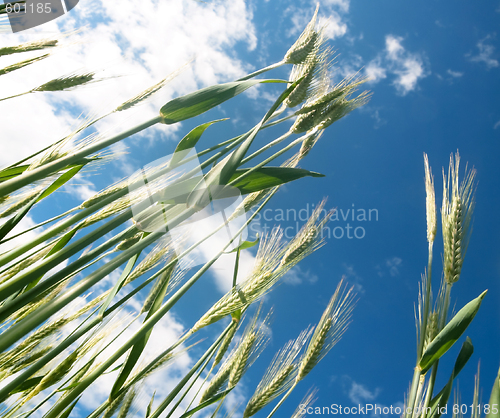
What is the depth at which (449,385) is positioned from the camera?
1106 millimetres

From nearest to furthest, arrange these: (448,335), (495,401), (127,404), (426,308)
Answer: (495,401)
(448,335)
(426,308)
(127,404)

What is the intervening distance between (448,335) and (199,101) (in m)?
1.15

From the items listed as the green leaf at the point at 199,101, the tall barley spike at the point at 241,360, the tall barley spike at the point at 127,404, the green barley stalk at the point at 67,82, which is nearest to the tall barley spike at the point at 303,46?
the green leaf at the point at 199,101

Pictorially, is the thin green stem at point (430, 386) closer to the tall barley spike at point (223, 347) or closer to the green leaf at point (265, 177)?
the tall barley spike at point (223, 347)

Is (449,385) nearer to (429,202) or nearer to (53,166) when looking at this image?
(429,202)

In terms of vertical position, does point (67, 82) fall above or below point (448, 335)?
above

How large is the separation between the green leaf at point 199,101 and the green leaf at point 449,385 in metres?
1.17

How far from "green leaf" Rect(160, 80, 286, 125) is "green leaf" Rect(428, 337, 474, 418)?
117 centimetres

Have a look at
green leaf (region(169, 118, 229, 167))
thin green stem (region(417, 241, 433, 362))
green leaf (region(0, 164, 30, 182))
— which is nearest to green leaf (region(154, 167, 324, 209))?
green leaf (region(169, 118, 229, 167))

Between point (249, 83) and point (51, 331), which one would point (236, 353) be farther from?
point (249, 83)

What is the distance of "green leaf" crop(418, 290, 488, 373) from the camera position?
108cm

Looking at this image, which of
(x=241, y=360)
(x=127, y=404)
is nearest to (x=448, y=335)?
(x=241, y=360)

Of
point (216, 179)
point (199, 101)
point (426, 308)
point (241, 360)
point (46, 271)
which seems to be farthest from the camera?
point (241, 360)

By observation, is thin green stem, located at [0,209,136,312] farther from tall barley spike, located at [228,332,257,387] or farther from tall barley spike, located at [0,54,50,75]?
tall barley spike, located at [228,332,257,387]
